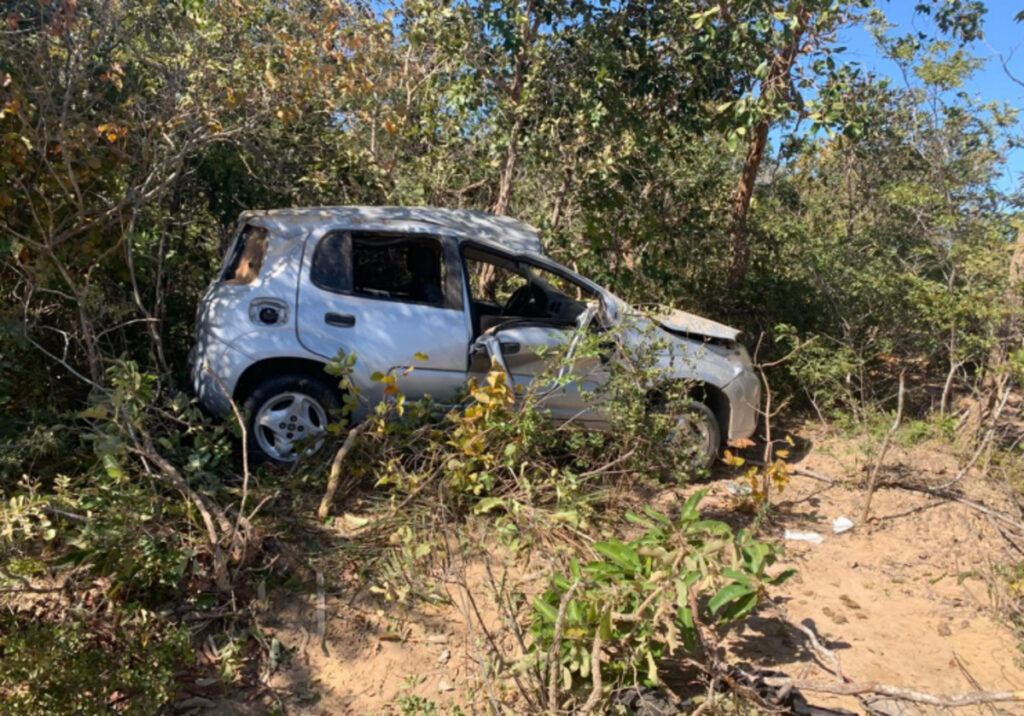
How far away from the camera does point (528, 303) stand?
6.43m

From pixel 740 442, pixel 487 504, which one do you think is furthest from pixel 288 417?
pixel 740 442

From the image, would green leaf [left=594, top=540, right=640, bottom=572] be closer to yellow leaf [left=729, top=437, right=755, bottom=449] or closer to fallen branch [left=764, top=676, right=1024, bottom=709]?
fallen branch [left=764, top=676, right=1024, bottom=709]

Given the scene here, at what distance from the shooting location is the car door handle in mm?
5256

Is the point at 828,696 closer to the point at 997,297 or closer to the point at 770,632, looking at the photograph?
the point at 770,632

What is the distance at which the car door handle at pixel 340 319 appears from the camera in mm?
5256

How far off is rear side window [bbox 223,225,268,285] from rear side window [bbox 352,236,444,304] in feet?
2.11

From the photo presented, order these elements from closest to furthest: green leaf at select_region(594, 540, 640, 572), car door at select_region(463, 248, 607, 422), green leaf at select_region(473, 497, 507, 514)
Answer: green leaf at select_region(594, 540, 640, 572) < green leaf at select_region(473, 497, 507, 514) < car door at select_region(463, 248, 607, 422)

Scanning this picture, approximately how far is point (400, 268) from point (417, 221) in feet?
1.18

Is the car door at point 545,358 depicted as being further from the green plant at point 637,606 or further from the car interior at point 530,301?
the green plant at point 637,606

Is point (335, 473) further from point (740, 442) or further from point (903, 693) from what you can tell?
point (903, 693)

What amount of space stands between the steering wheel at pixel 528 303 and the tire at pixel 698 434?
57.5 inches

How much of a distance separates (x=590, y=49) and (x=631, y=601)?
218 inches

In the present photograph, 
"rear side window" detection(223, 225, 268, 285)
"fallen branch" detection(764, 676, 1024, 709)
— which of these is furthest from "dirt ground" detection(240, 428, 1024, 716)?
"rear side window" detection(223, 225, 268, 285)

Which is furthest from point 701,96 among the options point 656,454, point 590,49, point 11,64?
point 11,64
